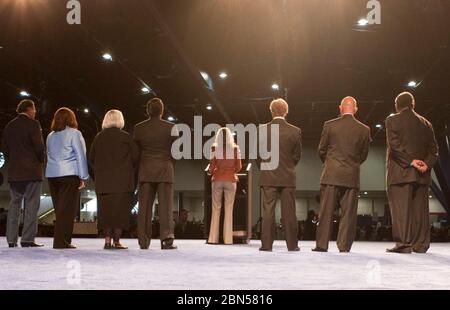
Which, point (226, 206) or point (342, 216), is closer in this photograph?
point (342, 216)

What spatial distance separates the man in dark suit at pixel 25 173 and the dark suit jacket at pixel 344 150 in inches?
111

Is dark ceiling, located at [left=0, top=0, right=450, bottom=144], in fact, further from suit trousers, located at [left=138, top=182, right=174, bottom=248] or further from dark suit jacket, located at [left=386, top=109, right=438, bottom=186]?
suit trousers, located at [left=138, top=182, right=174, bottom=248]

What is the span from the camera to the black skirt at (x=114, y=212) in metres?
5.56

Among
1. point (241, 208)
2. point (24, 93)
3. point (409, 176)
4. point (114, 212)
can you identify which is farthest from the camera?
point (24, 93)

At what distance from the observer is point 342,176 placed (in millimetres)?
5449

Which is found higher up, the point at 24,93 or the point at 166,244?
the point at 24,93

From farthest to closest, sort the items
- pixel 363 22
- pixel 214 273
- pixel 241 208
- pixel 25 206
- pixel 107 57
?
pixel 107 57, pixel 363 22, pixel 241 208, pixel 25 206, pixel 214 273

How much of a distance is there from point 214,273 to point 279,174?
7.84 feet

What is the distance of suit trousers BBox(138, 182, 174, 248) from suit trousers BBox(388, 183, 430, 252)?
215 cm

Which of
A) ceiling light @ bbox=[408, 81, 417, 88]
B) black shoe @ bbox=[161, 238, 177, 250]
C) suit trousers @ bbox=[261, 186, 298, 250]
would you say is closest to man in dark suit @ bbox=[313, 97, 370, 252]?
suit trousers @ bbox=[261, 186, 298, 250]

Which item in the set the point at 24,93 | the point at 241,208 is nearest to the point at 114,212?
the point at 241,208

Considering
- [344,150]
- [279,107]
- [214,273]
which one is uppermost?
[279,107]

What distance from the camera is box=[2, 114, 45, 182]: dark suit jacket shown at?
5781 millimetres

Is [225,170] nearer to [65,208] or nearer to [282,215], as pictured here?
[282,215]
